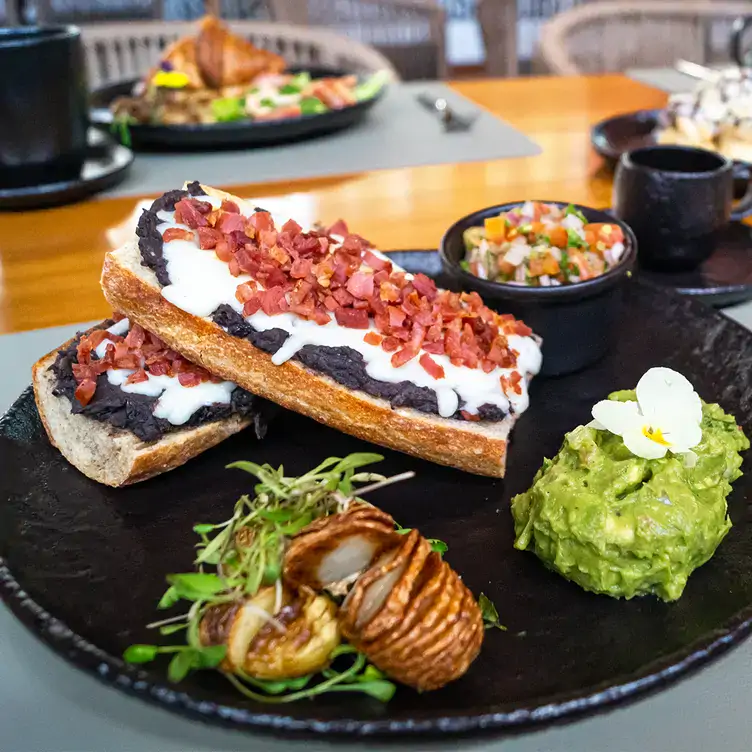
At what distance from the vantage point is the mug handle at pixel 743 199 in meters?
2.39

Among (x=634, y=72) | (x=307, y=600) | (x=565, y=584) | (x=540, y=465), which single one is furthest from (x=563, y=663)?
(x=634, y=72)

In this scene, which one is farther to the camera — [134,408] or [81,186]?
[81,186]

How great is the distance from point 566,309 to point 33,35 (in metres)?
2.11

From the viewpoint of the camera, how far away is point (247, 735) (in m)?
1.09

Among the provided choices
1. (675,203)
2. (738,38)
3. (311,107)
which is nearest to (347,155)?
(311,107)

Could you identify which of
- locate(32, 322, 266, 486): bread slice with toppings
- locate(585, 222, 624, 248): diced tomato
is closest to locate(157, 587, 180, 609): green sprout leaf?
locate(32, 322, 266, 486): bread slice with toppings

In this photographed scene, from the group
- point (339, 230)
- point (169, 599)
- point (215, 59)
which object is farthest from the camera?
point (215, 59)

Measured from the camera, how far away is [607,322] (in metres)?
1.91

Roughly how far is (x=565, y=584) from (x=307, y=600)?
1.46 feet

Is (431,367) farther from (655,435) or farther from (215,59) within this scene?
(215,59)

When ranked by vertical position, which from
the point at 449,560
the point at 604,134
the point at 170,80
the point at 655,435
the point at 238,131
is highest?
the point at 170,80

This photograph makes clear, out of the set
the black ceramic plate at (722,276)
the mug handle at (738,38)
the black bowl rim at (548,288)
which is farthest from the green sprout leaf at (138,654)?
Result: the mug handle at (738,38)

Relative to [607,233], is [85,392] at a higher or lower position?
lower

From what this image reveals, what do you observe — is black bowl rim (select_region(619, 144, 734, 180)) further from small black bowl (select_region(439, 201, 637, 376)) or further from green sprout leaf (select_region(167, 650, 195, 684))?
green sprout leaf (select_region(167, 650, 195, 684))
